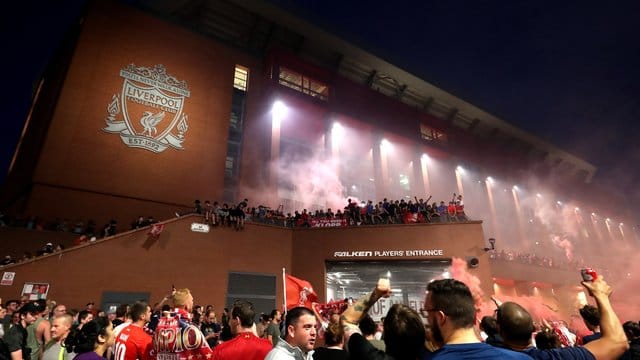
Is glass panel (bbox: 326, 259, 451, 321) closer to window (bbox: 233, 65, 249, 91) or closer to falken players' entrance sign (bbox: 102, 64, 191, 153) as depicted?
falken players' entrance sign (bbox: 102, 64, 191, 153)

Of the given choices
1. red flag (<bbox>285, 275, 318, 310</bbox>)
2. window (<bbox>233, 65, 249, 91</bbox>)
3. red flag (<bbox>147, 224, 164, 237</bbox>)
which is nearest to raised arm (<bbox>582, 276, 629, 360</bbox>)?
red flag (<bbox>285, 275, 318, 310</bbox>)

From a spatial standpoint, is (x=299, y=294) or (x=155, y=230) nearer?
(x=299, y=294)

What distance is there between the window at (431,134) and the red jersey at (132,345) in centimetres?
3317

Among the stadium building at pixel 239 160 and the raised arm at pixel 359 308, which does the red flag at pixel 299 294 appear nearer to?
the raised arm at pixel 359 308

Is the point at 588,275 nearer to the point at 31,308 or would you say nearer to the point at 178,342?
the point at 178,342

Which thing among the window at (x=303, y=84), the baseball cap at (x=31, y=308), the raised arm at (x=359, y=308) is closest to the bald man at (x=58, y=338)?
the baseball cap at (x=31, y=308)

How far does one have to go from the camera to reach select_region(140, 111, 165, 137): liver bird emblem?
829 inches

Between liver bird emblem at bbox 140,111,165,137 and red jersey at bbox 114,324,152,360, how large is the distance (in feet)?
62.6

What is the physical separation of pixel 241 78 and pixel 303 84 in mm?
5090

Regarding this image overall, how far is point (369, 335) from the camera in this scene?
3.45m

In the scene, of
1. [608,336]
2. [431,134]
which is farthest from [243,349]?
[431,134]

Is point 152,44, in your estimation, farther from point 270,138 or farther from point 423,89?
point 423,89

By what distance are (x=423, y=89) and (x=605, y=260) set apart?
32776 millimetres

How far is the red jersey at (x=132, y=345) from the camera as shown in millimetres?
4340
